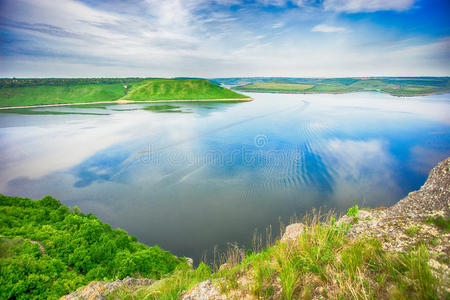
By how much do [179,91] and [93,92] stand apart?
45686mm

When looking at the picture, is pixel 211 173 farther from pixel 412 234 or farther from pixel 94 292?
pixel 412 234

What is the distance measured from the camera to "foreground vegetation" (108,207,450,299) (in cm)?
224

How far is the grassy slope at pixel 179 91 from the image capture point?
97450 millimetres

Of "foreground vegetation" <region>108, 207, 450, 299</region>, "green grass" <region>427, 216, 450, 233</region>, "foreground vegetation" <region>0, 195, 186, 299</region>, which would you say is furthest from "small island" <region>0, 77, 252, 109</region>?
"foreground vegetation" <region>108, 207, 450, 299</region>

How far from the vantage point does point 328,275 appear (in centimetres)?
276

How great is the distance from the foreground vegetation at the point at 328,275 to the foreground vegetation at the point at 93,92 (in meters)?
98.0

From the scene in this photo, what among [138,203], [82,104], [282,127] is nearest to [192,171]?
[138,203]

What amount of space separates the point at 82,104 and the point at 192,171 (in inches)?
3731

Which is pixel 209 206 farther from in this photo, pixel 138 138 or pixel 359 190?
pixel 138 138

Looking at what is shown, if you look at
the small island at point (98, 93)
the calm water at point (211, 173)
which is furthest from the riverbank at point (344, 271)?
the small island at point (98, 93)

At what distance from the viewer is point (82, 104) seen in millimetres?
84625

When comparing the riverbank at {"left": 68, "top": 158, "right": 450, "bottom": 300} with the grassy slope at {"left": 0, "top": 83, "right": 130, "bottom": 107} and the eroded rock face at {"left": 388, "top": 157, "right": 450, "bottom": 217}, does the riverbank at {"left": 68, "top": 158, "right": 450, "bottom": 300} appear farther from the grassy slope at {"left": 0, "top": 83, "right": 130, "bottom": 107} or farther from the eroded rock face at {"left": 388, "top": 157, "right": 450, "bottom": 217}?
the grassy slope at {"left": 0, "top": 83, "right": 130, "bottom": 107}

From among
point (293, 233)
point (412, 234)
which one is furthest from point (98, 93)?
point (412, 234)

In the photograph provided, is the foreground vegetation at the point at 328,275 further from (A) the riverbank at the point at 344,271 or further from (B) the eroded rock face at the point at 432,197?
(B) the eroded rock face at the point at 432,197
